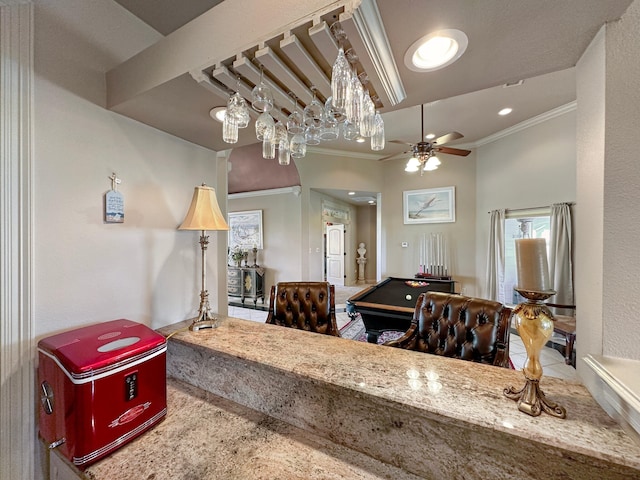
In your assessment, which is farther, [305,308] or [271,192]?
[271,192]

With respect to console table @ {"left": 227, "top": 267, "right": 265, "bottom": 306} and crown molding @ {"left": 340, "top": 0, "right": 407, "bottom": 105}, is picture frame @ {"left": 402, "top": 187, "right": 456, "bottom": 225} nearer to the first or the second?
console table @ {"left": 227, "top": 267, "right": 265, "bottom": 306}

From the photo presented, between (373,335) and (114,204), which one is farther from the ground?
(114,204)

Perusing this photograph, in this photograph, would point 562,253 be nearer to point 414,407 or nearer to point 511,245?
point 511,245

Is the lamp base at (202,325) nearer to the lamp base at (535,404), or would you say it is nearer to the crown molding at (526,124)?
the lamp base at (535,404)

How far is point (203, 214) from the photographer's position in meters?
1.52

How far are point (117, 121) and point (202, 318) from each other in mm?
1231

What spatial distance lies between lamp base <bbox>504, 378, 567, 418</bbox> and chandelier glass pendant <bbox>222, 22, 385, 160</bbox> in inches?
47.1

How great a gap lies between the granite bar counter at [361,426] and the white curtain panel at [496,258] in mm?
4191

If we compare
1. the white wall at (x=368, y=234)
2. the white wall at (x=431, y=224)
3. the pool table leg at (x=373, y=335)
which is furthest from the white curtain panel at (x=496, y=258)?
the white wall at (x=368, y=234)

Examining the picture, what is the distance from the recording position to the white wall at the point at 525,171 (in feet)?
11.7

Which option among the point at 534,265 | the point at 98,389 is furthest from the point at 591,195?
the point at 98,389

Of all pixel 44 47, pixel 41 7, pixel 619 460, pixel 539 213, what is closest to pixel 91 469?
pixel 619 460

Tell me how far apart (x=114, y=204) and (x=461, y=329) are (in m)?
2.12

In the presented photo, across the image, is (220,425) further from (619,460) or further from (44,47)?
(44,47)
